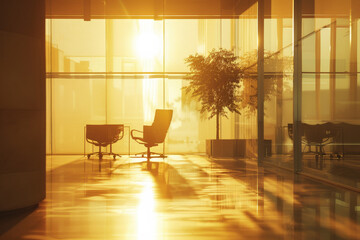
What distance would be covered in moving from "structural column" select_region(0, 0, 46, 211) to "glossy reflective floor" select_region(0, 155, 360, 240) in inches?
10.4

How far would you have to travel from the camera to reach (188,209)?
146 inches

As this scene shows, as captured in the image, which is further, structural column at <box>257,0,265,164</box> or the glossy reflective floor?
structural column at <box>257,0,265,164</box>

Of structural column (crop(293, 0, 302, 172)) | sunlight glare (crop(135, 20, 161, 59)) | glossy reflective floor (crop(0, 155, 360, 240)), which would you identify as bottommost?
glossy reflective floor (crop(0, 155, 360, 240))

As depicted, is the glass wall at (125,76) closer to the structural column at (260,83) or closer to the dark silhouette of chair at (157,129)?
the dark silhouette of chair at (157,129)

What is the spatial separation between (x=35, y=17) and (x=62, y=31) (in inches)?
262

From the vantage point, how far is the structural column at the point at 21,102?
3404 mm

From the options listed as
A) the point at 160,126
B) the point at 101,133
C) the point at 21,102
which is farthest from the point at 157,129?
the point at 21,102

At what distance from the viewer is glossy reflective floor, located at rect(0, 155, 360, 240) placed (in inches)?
116

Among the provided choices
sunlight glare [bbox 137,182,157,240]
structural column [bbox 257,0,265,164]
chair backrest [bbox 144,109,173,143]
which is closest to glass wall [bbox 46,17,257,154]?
chair backrest [bbox 144,109,173,143]

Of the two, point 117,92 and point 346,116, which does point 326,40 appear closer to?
point 346,116

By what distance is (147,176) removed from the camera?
604 centimetres

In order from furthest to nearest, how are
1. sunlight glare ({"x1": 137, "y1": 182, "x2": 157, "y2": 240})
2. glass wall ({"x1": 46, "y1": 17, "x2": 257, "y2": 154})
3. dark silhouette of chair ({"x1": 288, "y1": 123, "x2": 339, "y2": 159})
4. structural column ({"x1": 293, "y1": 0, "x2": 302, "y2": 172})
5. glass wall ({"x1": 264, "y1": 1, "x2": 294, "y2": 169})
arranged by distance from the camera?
glass wall ({"x1": 46, "y1": 17, "x2": 257, "y2": 154})
glass wall ({"x1": 264, "y1": 1, "x2": 294, "y2": 169})
structural column ({"x1": 293, "y1": 0, "x2": 302, "y2": 172})
dark silhouette of chair ({"x1": 288, "y1": 123, "x2": 339, "y2": 159})
sunlight glare ({"x1": 137, "y1": 182, "x2": 157, "y2": 240})

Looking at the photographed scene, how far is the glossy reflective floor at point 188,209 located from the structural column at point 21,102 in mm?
265

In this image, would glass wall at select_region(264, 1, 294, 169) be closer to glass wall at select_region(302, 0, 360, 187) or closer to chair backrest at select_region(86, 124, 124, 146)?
glass wall at select_region(302, 0, 360, 187)
